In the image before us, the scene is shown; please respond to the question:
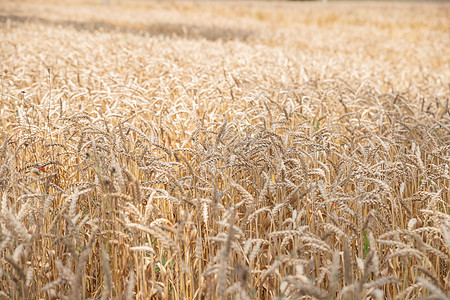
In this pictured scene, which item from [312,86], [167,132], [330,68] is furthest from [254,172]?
[330,68]

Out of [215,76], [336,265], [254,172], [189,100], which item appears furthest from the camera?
[215,76]

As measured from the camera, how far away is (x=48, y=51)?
564cm

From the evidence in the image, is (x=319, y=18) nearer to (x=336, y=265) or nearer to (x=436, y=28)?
(x=436, y=28)

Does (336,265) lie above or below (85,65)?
below

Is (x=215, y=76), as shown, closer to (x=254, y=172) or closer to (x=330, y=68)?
(x=330, y=68)

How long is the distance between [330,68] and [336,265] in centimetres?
475

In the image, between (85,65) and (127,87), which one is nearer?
(127,87)

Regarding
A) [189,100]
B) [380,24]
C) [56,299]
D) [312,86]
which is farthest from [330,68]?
[380,24]

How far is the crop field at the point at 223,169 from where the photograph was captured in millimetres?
1367

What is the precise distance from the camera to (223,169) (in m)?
1.94

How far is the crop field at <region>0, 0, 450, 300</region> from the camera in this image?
1.37 m

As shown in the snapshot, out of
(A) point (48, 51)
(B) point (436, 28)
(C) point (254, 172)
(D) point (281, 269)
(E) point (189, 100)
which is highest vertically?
(B) point (436, 28)

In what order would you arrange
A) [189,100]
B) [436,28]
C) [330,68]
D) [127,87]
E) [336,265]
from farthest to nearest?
1. [436,28]
2. [330,68]
3. [189,100]
4. [127,87]
5. [336,265]

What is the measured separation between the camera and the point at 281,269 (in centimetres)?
154
